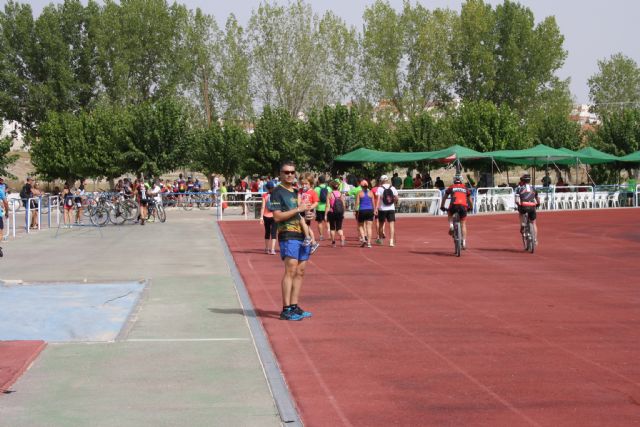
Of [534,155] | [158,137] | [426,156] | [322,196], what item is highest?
[158,137]

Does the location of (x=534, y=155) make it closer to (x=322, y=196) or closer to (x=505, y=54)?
(x=322, y=196)

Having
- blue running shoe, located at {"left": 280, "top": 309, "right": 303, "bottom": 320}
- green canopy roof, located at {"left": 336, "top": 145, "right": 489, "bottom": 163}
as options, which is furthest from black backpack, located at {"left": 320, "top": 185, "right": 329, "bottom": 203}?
green canopy roof, located at {"left": 336, "top": 145, "right": 489, "bottom": 163}

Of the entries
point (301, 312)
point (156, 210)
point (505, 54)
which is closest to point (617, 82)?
point (505, 54)

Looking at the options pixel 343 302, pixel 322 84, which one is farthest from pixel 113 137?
pixel 343 302

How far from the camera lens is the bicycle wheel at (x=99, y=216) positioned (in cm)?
2923

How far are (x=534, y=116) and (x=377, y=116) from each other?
13058mm

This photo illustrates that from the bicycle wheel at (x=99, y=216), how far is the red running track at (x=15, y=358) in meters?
21.3

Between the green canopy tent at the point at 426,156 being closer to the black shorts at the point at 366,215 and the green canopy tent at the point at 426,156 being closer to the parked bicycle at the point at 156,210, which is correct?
the parked bicycle at the point at 156,210

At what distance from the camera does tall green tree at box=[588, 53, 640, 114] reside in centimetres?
10681

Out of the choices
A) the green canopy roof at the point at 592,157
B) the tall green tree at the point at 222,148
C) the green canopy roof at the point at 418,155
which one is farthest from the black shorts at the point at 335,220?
the tall green tree at the point at 222,148

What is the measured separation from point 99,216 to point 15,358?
22210 mm

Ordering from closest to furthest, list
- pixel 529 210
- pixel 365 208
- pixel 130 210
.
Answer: pixel 529 210 < pixel 365 208 < pixel 130 210

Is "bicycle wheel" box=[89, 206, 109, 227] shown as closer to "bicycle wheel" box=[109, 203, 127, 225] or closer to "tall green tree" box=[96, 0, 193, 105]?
"bicycle wheel" box=[109, 203, 127, 225]

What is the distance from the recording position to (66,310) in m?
10.6
